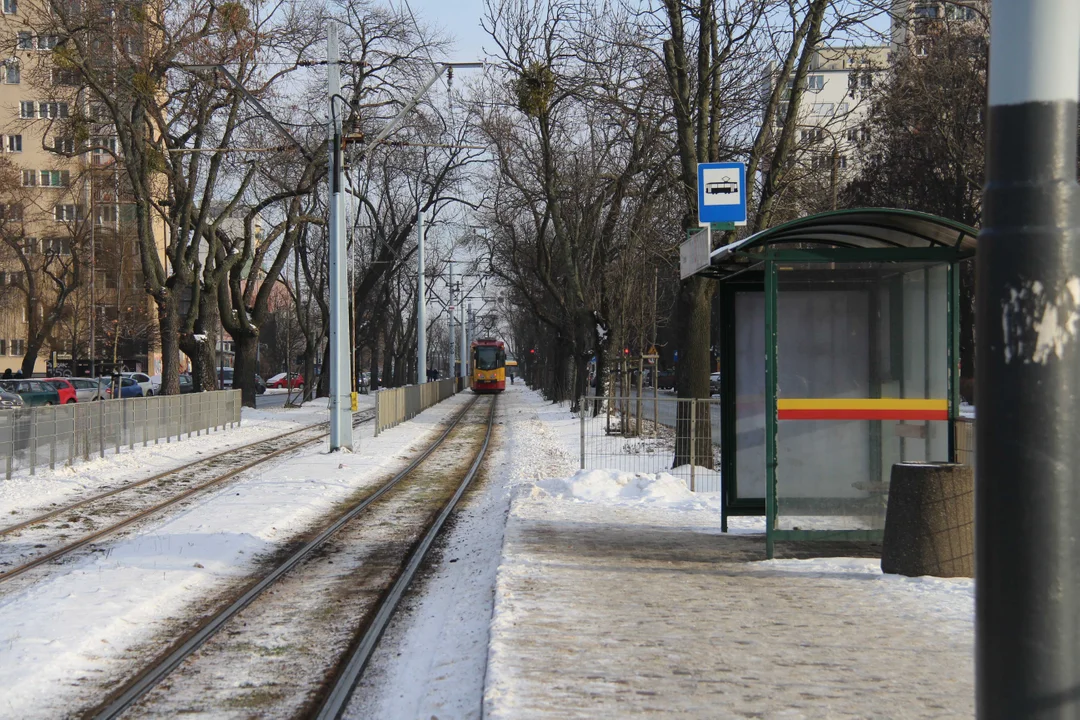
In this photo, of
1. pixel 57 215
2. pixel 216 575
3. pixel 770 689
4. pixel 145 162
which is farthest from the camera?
pixel 57 215

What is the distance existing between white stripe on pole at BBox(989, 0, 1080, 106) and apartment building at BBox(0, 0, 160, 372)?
964 inches

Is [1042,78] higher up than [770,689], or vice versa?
Answer: [1042,78]

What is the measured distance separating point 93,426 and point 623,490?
10.8 metres

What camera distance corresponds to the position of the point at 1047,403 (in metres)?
2.80

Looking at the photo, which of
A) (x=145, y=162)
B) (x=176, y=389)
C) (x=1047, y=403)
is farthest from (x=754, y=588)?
(x=176, y=389)

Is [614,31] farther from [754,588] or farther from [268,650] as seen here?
[268,650]

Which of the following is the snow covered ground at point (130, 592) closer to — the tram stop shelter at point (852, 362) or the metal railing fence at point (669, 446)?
the tram stop shelter at point (852, 362)

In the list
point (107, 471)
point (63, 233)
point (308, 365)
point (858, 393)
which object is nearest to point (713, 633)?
point (858, 393)

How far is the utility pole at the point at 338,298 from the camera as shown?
2120 centimetres

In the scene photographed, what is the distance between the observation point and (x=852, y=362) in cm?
988

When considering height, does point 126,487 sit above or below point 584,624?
below

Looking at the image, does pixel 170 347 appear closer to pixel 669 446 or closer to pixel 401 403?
pixel 401 403

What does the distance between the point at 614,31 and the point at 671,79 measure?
165 cm

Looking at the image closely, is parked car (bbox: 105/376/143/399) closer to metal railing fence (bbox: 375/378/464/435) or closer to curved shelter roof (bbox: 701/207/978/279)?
metal railing fence (bbox: 375/378/464/435)
